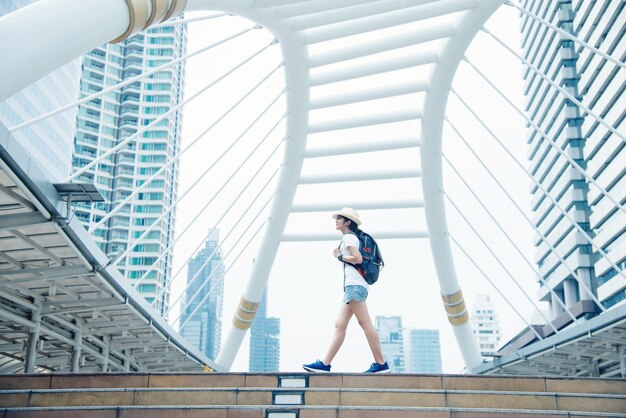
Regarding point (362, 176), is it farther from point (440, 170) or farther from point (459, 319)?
point (459, 319)

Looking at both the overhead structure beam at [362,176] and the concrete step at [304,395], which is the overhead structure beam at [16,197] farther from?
the overhead structure beam at [362,176]

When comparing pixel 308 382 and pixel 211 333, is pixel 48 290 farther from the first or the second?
pixel 211 333

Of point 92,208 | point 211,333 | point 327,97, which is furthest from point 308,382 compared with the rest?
point 211,333

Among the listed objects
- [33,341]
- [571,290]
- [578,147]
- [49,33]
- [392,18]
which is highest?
[578,147]

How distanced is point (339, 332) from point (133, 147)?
92464 millimetres

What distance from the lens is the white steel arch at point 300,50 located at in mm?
7287

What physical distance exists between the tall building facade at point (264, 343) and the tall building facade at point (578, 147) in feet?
296

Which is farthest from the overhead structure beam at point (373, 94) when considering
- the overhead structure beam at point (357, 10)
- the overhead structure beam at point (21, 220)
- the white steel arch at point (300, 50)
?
the overhead structure beam at point (21, 220)

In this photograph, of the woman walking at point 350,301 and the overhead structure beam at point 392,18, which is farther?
the overhead structure beam at point 392,18

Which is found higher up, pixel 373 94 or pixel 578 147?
pixel 578 147

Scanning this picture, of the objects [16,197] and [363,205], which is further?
[363,205]

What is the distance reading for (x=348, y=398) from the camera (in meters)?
7.65

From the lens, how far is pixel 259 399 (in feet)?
25.2

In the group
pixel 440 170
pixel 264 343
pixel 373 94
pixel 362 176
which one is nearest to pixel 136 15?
pixel 373 94
